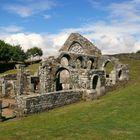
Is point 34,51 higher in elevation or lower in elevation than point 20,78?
higher

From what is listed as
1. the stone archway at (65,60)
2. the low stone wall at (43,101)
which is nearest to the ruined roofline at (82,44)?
the stone archway at (65,60)

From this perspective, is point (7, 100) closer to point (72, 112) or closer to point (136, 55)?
point (72, 112)

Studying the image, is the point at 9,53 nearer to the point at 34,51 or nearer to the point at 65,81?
the point at 34,51

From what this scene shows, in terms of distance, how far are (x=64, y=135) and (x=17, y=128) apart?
11.3 ft

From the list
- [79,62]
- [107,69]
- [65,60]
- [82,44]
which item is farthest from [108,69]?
[65,60]

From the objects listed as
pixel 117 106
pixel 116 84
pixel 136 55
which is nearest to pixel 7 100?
pixel 116 84

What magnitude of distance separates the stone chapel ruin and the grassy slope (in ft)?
3.57

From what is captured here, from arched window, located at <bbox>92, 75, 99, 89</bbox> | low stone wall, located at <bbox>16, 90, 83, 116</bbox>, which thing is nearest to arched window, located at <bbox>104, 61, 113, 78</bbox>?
arched window, located at <bbox>92, 75, 99, 89</bbox>

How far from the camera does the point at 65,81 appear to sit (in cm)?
3938

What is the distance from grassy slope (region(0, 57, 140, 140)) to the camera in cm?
1828

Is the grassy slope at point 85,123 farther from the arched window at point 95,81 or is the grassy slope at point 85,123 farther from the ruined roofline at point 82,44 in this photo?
the ruined roofline at point 82,44

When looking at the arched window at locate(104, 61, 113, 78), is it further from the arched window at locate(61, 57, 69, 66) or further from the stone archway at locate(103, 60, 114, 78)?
the arched window at locate(61, 57, 69, 66)

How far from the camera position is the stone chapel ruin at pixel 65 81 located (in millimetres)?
26141

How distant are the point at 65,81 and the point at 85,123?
18610mm
